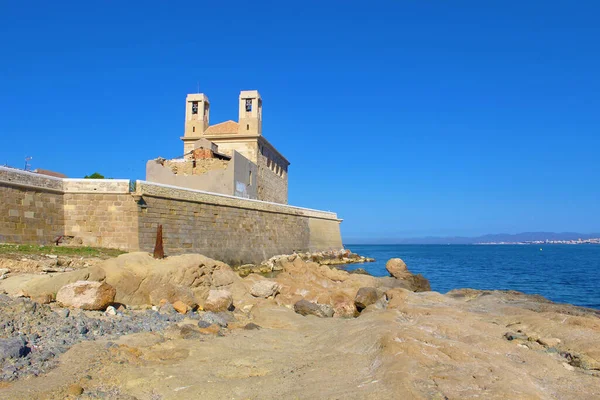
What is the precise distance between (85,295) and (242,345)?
2865 mm

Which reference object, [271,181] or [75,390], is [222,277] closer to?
[75,390]

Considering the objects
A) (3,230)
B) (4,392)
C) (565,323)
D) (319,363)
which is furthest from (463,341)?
(3,230)

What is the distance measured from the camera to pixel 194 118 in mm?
38406

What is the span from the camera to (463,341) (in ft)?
22.7

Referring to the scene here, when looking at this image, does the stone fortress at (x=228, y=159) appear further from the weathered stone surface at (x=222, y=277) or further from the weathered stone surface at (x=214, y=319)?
the weathered stone surface at (x=214, y=319)

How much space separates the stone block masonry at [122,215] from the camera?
14.2m

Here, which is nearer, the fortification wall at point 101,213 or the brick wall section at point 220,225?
the fortification wall at point 101,213

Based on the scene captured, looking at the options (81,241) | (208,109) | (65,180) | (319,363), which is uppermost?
(208,109)

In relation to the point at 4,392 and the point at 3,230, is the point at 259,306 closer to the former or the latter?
the point at 4,392

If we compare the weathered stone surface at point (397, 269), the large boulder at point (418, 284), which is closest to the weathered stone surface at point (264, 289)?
the large boulder at point (418, 284)

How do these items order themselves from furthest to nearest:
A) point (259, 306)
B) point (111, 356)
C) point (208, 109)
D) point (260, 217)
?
point (208, 109), point (260, 217), point (259, 306), point (111, 356)

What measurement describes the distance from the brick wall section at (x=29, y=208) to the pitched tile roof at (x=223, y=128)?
22.3 metres

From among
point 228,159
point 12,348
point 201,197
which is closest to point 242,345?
point 12,348

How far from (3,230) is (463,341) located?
1316 centimetres
